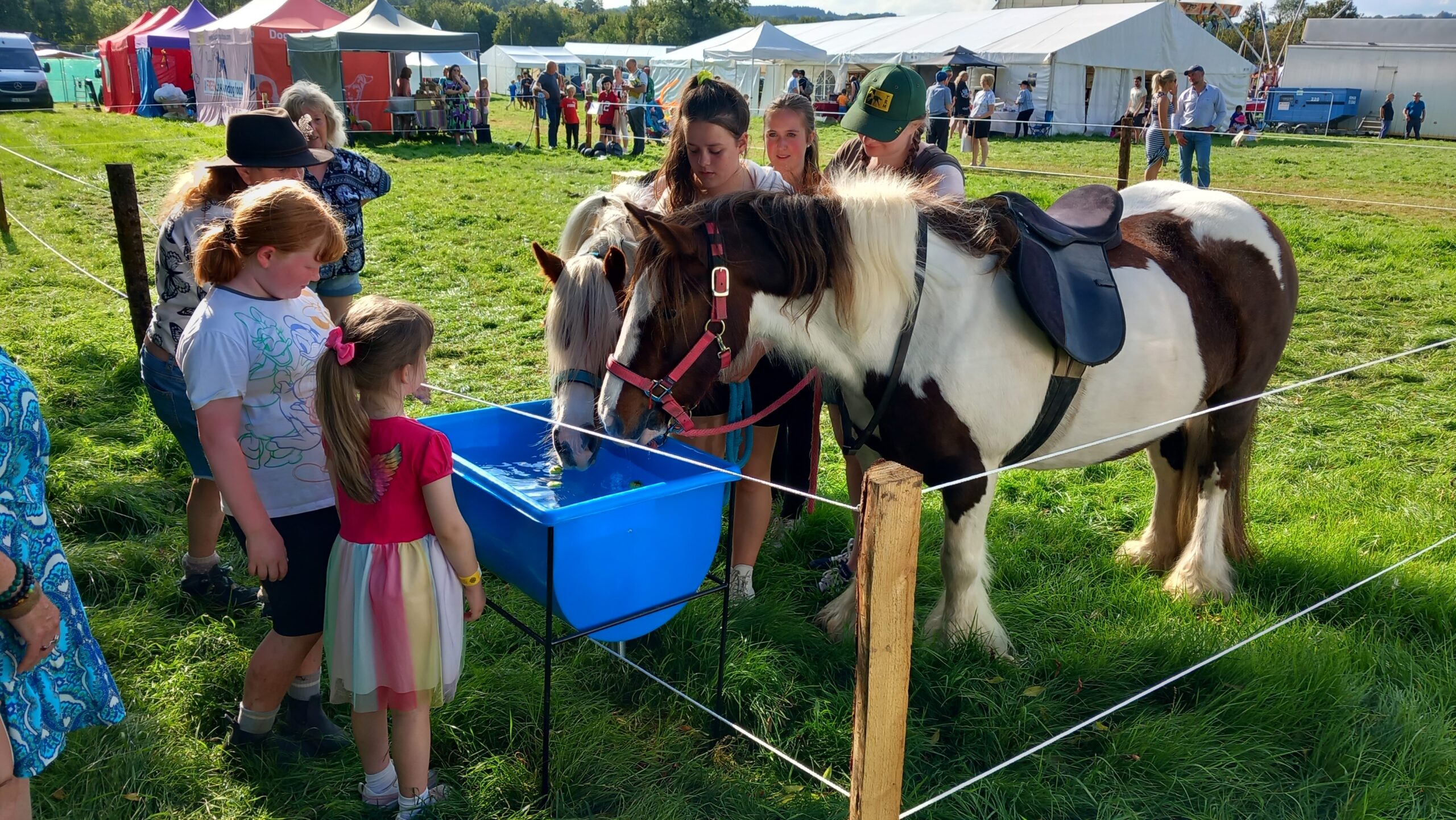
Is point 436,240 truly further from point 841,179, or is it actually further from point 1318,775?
point 1318,775

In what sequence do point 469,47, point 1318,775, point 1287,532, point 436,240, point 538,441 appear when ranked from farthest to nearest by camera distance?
point 469,47, point 436,240, point 1287,532, point 538,441, point 1318,775

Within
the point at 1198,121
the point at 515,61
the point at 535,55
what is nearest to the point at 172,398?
the point at 1198,121

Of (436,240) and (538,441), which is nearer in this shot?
(538,441)

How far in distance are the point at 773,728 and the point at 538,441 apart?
116cm

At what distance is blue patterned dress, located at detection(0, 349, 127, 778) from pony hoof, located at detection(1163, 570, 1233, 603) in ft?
11.0

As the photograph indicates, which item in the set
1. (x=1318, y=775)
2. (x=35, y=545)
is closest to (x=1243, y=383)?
(x=1318, y=775)

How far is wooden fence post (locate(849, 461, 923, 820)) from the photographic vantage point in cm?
149

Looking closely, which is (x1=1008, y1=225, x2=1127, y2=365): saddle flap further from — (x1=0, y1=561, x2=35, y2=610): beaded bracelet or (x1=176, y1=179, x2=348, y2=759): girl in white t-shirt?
(x1=0, y1=561, x2=35, y2=610): beaded bracelet

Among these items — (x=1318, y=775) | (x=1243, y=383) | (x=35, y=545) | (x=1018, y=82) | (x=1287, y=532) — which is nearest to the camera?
(x=35, y=545)

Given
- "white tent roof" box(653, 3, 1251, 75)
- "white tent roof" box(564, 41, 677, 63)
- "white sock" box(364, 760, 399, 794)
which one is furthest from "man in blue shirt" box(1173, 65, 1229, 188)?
"white tent roof" box(564, 41, 677, 63)

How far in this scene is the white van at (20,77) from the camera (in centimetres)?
2216

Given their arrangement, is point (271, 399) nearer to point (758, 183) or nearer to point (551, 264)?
point (551, 264)

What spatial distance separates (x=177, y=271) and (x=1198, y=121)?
12813 mm

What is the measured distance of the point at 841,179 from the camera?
258 cm
